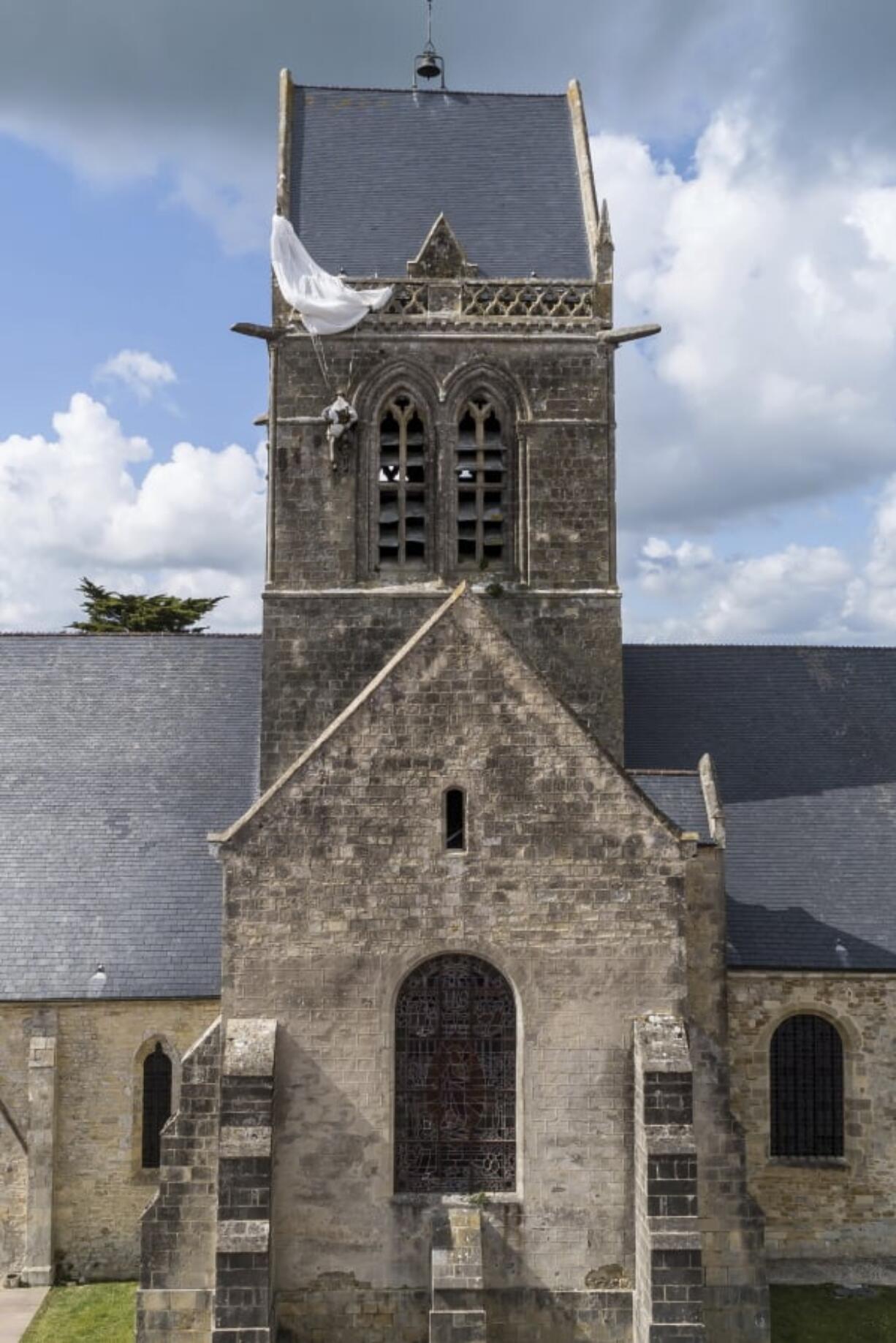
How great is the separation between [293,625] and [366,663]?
1.34 m

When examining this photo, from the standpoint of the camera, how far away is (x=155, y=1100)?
66.4 ft

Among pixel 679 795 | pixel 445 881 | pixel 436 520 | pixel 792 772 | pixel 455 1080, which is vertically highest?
pixel 436 520

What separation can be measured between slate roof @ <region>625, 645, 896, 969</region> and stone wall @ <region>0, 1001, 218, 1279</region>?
9367mm

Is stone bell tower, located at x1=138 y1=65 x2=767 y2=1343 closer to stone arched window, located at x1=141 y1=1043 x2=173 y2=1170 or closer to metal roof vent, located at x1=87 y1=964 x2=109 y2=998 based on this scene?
stone arched window, located at x1=141 y1=1043 x2=173 y2=1170

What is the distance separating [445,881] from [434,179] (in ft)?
45.0

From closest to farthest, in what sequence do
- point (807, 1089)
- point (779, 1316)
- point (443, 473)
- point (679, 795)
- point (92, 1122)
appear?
point (779, 1316), point (92, 1122), point (807, 1089), point (679, 795), point (443, 473)

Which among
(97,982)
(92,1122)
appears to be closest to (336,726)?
(97,982)

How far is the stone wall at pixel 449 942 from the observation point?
51.2 ft

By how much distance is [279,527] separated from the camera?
20.6m

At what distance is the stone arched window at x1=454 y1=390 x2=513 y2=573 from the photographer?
20922mm

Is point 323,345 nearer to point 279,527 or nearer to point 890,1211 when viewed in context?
point 279,527

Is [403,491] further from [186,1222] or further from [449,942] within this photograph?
[186,1222]

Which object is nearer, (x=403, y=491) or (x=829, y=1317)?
(x=829, y=1317)

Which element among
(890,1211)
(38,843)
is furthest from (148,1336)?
(890,1211)
